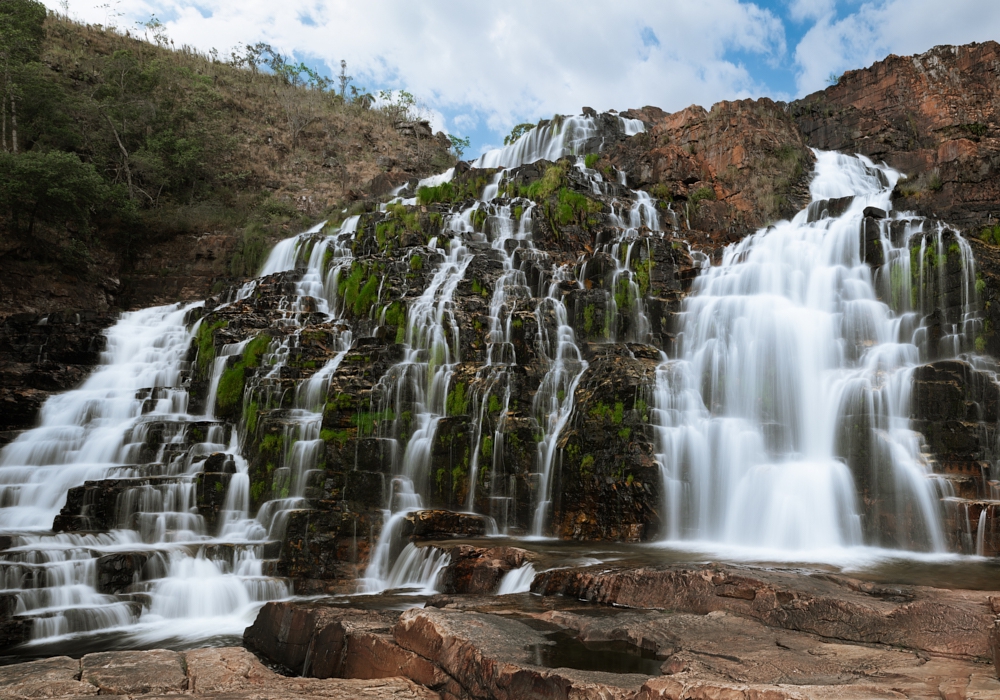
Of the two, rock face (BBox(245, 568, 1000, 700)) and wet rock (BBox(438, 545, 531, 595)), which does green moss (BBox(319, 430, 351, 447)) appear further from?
rock face (BBox(245, 568, 1000, 700))

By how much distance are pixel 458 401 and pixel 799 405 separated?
7130 millimetres

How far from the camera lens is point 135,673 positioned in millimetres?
5430

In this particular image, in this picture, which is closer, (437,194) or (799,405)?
(799,405)

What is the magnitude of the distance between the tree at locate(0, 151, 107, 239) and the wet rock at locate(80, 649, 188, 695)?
888 inches

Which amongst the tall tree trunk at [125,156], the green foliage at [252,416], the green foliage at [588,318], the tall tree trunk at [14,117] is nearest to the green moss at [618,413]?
the green foliage at [588,318]

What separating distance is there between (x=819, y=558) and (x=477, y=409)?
7.38 metres

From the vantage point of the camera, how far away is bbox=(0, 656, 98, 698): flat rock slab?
496cm

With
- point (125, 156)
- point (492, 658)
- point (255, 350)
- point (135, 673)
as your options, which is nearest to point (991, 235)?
point (492, 658)

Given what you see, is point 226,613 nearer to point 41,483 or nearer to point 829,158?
point 41,483

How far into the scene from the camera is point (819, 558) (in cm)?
1009

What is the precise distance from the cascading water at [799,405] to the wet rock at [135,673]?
8614 mm

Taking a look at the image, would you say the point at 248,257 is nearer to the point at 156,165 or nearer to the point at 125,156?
the point at 156,165

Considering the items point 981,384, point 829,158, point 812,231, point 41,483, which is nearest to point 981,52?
point 829,158

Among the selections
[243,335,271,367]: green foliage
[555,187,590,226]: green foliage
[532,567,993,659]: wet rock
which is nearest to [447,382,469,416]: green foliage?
[243,335,271,367]: green foliage
